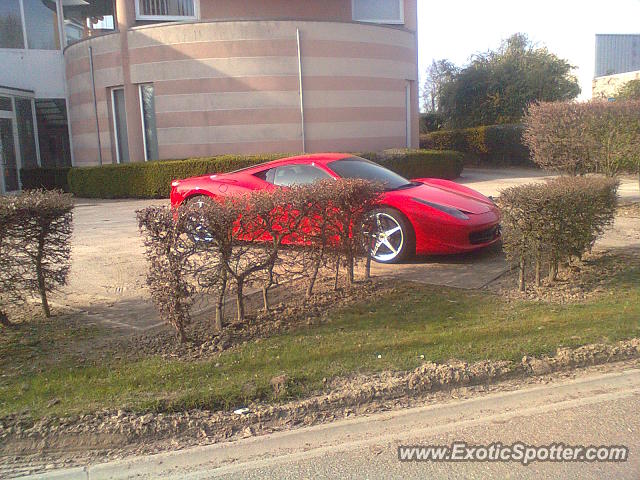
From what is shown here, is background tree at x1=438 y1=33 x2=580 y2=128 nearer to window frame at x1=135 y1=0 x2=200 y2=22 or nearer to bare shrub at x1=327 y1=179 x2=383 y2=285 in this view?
window frame at x1=135 y1=0 x2=200 y2=22

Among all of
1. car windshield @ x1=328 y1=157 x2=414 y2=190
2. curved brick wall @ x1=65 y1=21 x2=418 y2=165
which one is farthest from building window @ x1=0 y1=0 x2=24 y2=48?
car windshield @ x1=328 y1=157 x2=414 y2=190

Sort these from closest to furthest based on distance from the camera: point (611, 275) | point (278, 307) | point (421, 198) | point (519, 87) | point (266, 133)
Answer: point (278, 307) → point (611, 275) → point (421, 198) → point (266, 133) → point (519, 87)

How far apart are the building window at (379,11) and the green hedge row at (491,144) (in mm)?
7821

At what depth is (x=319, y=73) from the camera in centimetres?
1819

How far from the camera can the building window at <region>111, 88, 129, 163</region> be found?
762 inches

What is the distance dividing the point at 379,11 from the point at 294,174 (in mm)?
15495

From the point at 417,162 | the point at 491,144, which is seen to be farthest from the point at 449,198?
the point at 491,144

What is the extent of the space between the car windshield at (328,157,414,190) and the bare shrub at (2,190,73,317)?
3.64 metres

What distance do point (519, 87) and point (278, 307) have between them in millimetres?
27110

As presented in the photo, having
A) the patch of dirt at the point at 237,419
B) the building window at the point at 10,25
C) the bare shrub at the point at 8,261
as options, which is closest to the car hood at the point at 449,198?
the patch of dirt at the point at 237,419

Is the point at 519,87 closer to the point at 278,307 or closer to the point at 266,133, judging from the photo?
the point at 266,133

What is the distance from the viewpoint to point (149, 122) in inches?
738

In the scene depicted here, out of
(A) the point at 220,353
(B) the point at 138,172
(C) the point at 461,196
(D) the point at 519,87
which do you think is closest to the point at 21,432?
(A) the point at 220,353

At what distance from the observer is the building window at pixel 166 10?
64.0ft
